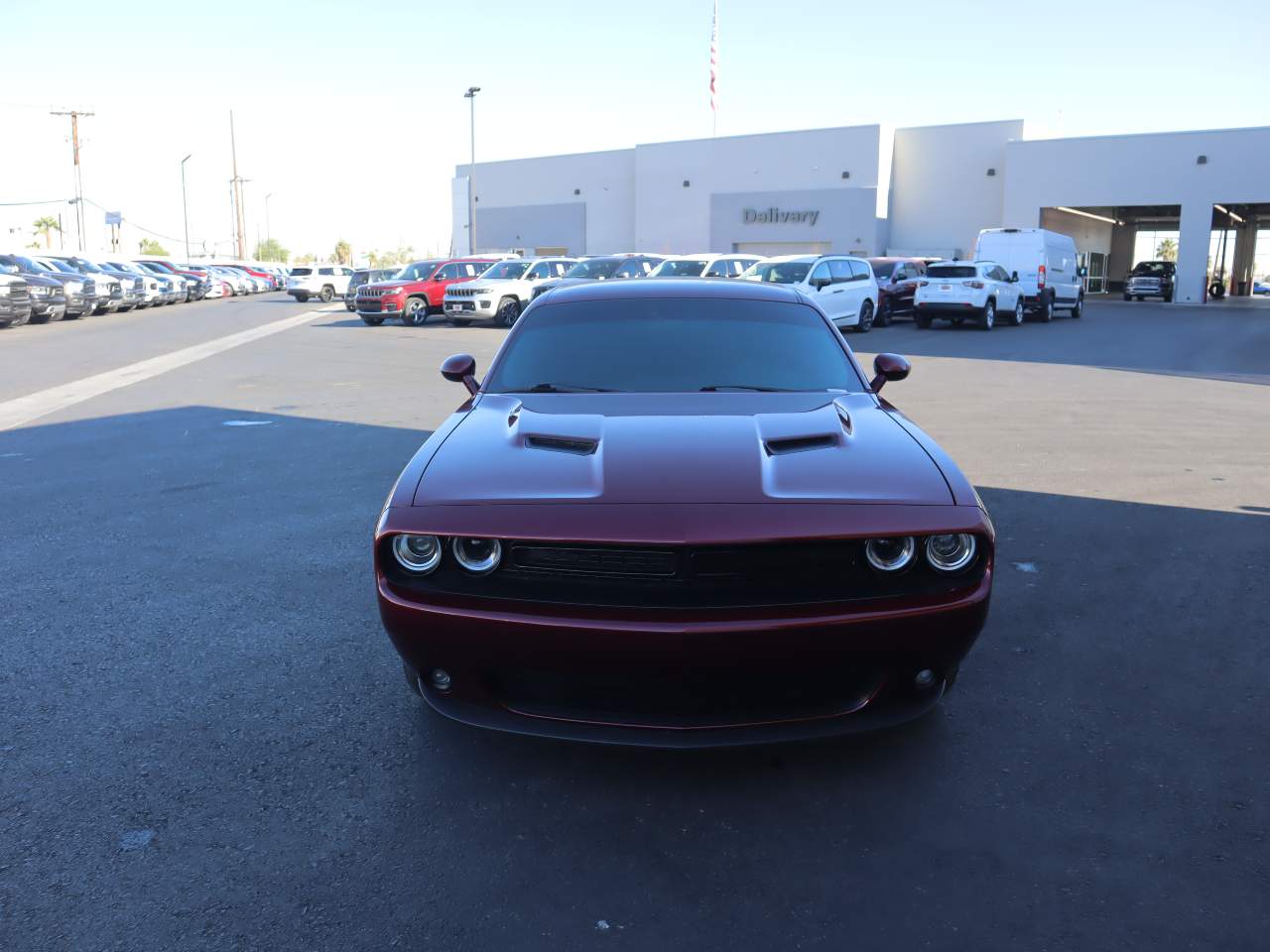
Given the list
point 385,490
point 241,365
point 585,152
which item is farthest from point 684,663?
point 585,152

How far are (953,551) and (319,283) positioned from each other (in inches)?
1693

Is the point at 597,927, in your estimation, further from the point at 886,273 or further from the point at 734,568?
the point at 886,273

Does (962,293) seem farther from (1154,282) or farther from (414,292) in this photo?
(1154,282)

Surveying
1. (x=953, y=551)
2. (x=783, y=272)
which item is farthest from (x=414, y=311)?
(x=953, y=551)

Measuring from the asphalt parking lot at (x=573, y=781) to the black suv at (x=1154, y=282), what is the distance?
43.1 m

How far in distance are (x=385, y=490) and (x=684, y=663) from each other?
4.70 m

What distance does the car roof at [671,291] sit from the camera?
194 inches

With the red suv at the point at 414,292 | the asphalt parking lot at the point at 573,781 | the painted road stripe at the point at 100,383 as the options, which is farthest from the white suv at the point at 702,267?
the asphalt parking lot at the point at 573,781

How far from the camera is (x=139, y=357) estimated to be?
1759cm

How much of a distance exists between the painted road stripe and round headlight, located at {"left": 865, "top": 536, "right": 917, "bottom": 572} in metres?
9.85

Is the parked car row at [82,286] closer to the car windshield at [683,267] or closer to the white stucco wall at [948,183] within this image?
the car windshield at [683,267]

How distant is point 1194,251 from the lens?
141 ft

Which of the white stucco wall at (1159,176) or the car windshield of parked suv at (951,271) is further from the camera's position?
the white stucco wall at (1159,176)

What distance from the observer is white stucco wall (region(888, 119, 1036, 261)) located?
160 ft
